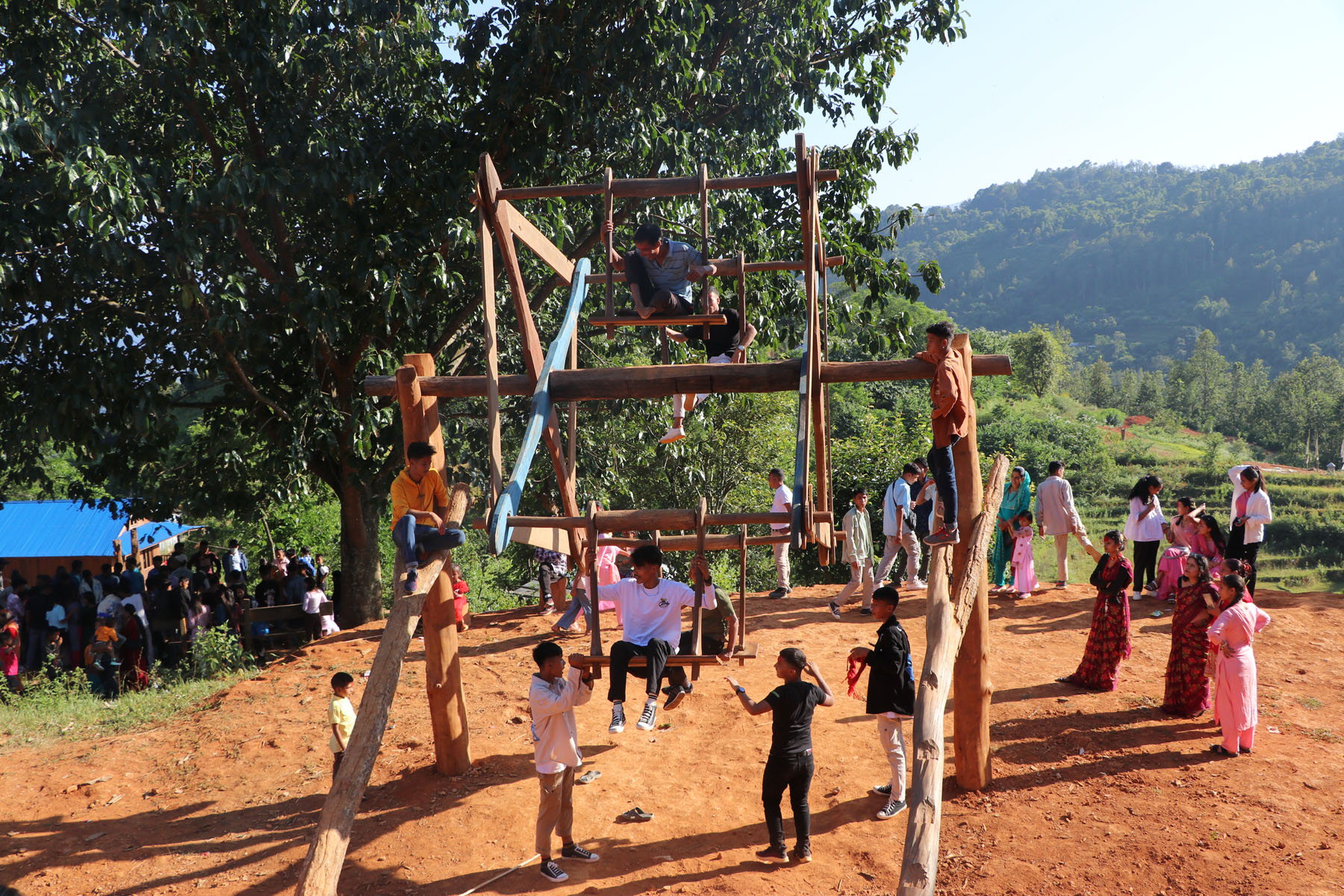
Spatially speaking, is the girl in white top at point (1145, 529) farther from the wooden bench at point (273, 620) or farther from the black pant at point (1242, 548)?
the wooden bench at point (273, 620)

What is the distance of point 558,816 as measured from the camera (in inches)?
240

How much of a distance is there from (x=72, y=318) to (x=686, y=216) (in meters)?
7.34

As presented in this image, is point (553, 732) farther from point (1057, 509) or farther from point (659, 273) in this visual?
point (1057, 509)

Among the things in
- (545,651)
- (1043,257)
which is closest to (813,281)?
(545,651)

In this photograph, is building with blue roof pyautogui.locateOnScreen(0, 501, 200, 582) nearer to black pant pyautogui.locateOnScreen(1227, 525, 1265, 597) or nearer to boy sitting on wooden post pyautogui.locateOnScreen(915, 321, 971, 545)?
boy sitting on wooden post pyautogui.locateOnScreen(915, 321, 971, 545)

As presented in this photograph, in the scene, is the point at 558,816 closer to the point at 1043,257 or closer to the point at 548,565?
the point at 548,565

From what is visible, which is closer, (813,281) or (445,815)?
(813,281)

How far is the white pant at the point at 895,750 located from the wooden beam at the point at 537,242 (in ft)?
13.9

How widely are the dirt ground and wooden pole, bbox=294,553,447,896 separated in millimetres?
1996

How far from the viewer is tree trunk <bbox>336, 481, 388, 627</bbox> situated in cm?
1200

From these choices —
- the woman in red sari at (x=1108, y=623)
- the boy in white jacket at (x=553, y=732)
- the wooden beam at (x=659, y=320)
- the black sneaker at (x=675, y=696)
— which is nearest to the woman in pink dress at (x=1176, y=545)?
the woman in red sari at (x=1108, y=623)

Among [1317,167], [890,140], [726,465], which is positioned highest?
[1317,167]

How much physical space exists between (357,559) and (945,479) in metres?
8.68

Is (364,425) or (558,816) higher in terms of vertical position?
(364,425)
